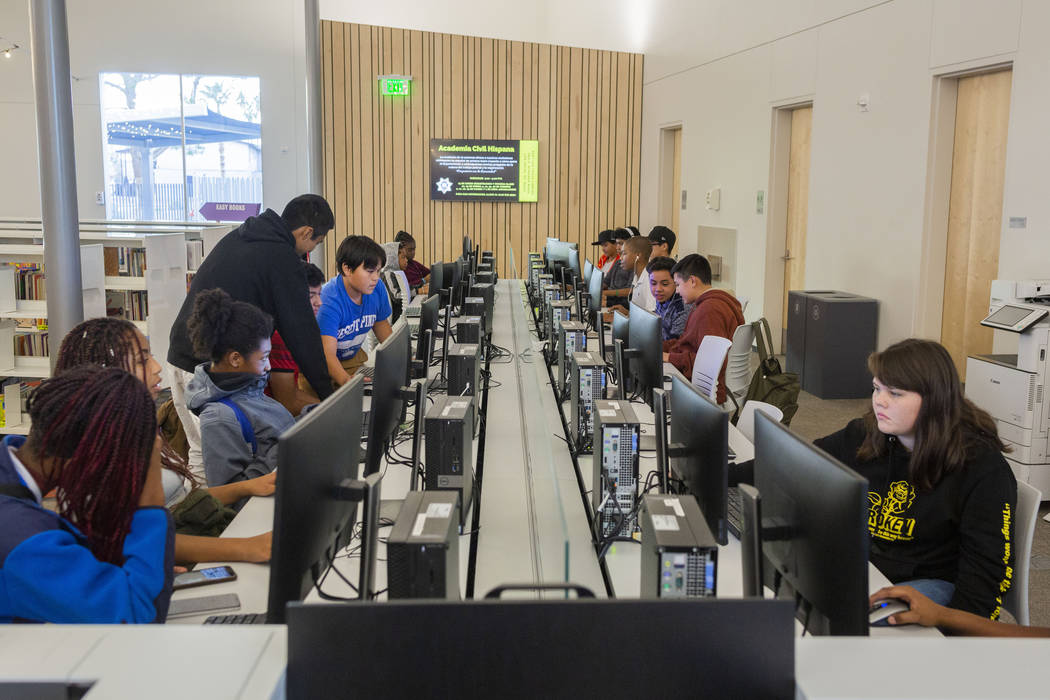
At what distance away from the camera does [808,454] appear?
1545mm

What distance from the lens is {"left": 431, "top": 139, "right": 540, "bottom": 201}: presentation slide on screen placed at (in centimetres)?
1271

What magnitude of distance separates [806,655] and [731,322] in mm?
3809

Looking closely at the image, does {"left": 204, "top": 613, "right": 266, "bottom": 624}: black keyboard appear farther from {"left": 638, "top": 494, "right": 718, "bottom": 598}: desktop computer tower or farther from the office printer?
the office printer

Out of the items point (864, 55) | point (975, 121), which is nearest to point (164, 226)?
point (864, 55)

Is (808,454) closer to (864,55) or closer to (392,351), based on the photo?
(392,351)

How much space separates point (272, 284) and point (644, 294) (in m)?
3.42

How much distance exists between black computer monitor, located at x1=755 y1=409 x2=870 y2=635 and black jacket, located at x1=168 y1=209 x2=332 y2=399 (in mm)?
2448

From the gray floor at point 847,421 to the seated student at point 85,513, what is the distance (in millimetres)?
3100

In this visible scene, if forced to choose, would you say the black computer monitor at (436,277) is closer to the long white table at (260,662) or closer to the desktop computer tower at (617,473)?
the desktop computer tower at (617,473)

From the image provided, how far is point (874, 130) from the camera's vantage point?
24.1 ft

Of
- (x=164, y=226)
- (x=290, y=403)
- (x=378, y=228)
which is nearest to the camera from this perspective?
(x=290, y=403)

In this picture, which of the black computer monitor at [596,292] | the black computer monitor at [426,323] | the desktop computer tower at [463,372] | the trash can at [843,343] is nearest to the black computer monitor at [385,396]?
the desktop computer tower at [463,372]

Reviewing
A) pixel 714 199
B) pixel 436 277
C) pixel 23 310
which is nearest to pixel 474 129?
pixel 714 199

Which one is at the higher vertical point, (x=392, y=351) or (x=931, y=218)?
(x=931, y=218)
